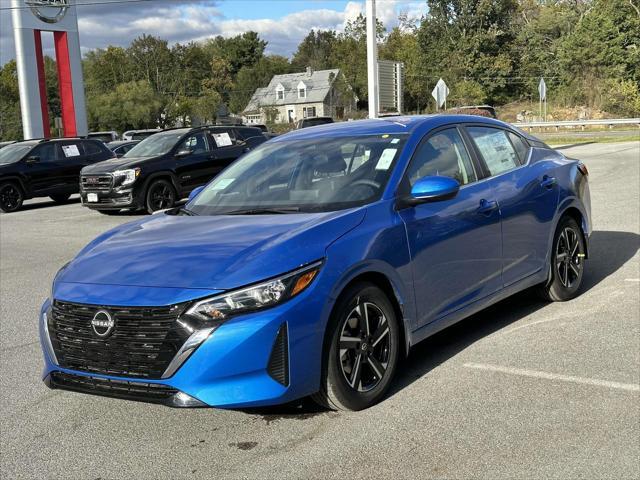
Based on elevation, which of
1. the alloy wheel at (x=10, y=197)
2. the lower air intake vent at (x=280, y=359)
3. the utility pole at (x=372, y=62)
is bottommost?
the alloy wheel at (x=10, y=197)

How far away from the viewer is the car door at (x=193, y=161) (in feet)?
53.4

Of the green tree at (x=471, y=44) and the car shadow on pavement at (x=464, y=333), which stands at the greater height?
the green tree at (x=471, y=44)

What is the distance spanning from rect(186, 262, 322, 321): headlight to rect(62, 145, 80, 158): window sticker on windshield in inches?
690

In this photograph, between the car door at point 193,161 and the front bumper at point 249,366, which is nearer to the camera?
the front bumper at point 249,366

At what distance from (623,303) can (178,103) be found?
9623 cm

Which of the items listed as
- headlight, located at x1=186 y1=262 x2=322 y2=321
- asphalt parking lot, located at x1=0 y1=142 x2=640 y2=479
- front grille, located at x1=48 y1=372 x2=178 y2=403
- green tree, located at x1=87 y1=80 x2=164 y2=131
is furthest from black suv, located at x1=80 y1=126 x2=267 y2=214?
green tree, located at x1=87 y1=80 x2=164 y2=131

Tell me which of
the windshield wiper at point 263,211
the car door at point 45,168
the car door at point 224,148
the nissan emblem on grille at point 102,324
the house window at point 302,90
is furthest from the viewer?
the house window at point 302,90

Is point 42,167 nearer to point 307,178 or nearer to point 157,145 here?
point 157,145

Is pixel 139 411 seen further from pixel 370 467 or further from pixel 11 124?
pixel 11 124

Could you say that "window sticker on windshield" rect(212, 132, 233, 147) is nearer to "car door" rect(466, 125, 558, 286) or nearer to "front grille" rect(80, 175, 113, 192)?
"front grille" rect(80, 175, 113, 192)

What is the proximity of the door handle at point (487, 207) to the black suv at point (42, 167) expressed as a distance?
16100mm

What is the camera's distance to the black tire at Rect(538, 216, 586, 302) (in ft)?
20.4

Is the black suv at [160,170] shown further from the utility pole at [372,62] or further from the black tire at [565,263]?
the black tire at [565,263]

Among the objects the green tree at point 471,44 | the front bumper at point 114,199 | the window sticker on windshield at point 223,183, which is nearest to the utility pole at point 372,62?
the front bumper at point 114,199
